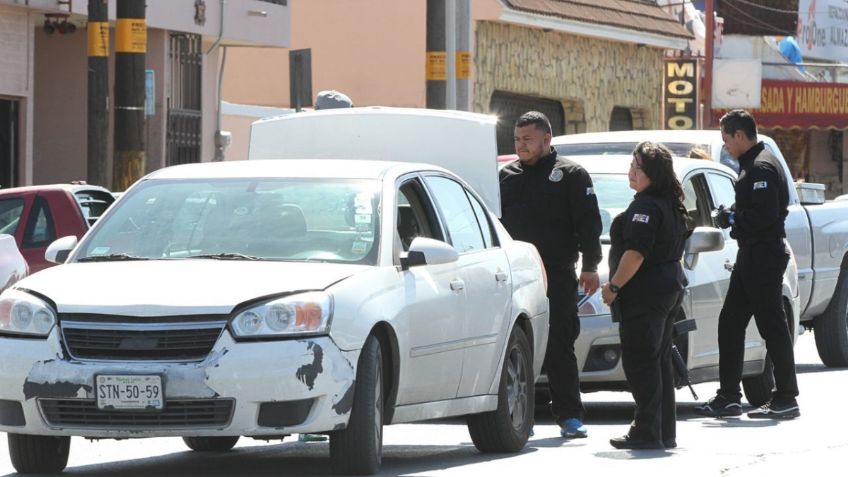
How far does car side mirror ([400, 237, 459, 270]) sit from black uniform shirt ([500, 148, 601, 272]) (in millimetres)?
2064

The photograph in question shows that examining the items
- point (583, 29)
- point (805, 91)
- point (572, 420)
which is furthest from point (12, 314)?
point (805, 91)

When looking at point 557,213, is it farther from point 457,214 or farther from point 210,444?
point 210,444

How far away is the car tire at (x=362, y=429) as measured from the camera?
8.43 meters

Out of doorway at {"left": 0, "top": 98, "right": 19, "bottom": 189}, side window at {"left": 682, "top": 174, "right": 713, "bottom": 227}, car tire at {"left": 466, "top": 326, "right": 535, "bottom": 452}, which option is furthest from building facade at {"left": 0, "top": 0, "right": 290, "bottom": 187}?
car tire at {"left": 466, "top": 326, "right": 535, "bottom": 452}

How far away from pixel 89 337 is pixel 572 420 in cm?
364

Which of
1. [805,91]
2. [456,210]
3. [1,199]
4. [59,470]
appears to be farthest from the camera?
[805,91]

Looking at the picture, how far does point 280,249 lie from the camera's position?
9.06 meters

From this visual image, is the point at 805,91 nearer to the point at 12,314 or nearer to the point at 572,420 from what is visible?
the point at 572,420

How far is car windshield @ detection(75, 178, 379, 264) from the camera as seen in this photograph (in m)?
9.07

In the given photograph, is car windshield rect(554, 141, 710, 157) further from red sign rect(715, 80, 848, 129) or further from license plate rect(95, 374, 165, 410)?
red sign rect(715, 80, 848, 129)

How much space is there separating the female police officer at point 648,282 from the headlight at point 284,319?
97.1 inches

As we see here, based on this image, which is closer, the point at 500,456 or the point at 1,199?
the point at 500,456

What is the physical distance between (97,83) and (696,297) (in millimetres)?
7212

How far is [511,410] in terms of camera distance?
406 inches
